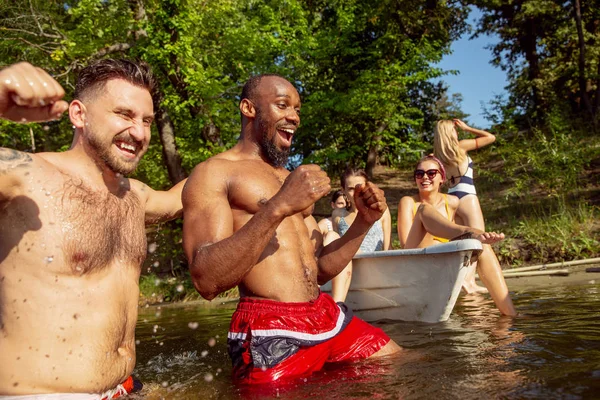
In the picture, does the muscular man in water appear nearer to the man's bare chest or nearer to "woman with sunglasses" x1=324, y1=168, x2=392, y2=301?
the man's bare chest

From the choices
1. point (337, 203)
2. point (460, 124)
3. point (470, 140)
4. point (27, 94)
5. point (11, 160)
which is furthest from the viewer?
point (337, 203)

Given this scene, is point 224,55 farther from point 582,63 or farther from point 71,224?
point 71,224

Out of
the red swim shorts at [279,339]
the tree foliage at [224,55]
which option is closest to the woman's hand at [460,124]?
the red swim shorts at [279,339]

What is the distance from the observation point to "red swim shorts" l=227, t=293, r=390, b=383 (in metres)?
3.29

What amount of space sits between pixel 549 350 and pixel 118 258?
8.48 feet

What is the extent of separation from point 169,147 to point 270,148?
1055 centimetres

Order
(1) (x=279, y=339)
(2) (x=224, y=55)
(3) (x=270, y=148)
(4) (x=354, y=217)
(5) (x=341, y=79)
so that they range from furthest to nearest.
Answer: (5) (x=341, y=79) → (2) (x=224, y=55) → (4) (x=354, y=217) → (3) (x=270, y=148) → (1) (x=279, y=339)

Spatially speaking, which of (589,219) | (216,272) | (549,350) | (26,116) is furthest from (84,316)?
(589,219)

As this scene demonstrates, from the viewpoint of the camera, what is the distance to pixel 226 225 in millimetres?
3176

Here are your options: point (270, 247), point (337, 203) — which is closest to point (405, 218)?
point (337, 203)

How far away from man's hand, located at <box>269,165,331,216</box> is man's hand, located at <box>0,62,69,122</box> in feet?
3.90

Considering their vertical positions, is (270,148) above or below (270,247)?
above


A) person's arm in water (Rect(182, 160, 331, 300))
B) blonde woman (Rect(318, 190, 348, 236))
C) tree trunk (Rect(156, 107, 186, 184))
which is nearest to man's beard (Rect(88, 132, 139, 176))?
person's arm in water (Rect(182, 160, 331, 300))

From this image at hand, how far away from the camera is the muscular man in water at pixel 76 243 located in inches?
93.6
